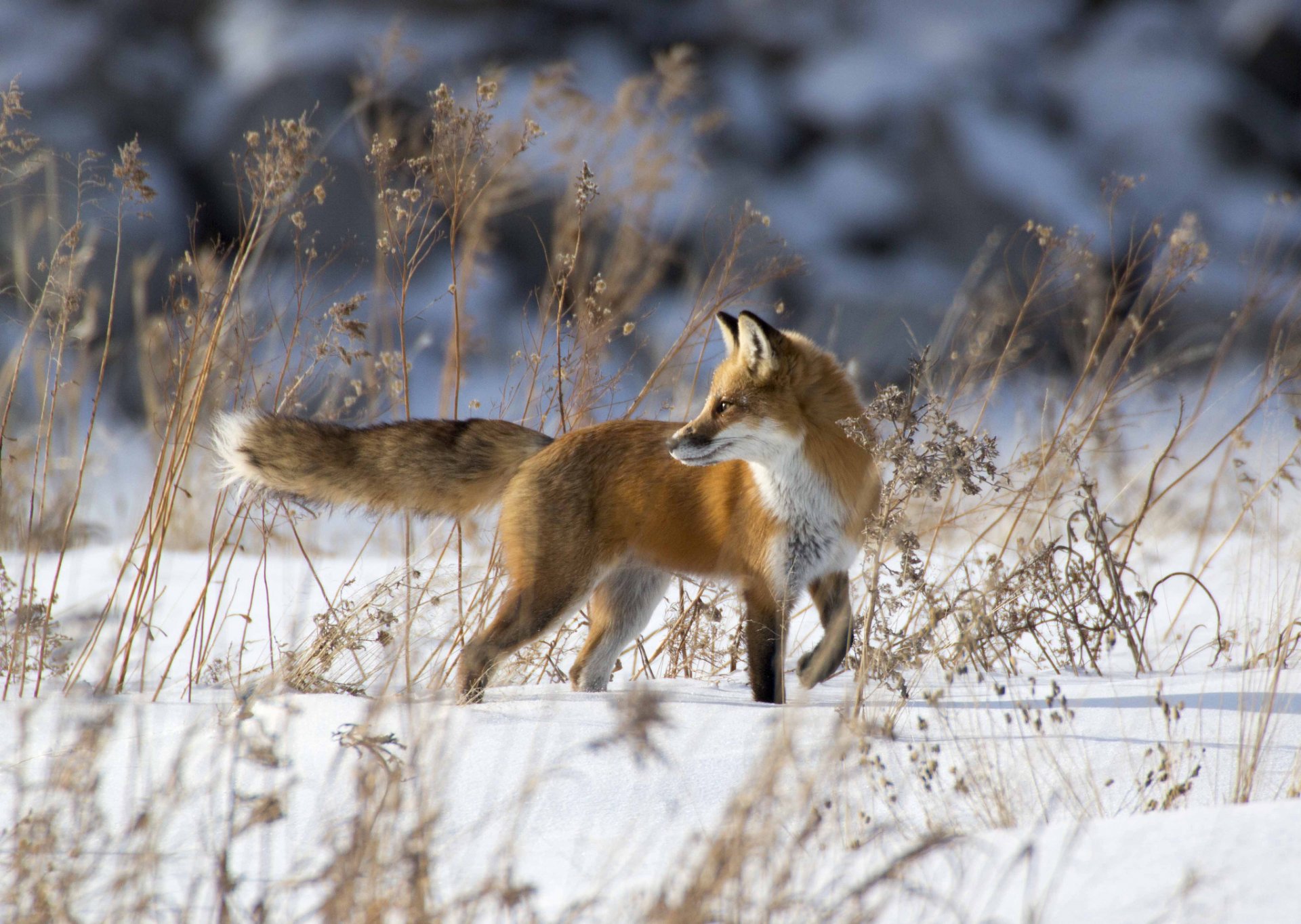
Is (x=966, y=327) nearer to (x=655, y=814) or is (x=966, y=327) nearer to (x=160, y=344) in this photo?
(x=655, y=814)

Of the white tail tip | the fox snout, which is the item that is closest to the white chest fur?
the fox snout

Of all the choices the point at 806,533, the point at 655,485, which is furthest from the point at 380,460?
the point at 806,533

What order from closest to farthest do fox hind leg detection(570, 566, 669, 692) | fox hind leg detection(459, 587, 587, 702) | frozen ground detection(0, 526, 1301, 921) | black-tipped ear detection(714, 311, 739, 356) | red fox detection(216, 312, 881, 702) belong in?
frozen ground detection(0, 526, 1301, 921), fox hind leg detection(459, 587, 587, 702), red fox detection(216, 312, 881, 702), black-tipped ear detection(714, 311, 739, 356), fox hind leg detection(570, 566, 669, 692)

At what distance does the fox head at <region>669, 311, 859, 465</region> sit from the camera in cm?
320

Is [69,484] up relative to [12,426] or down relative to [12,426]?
down

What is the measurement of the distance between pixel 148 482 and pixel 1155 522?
173 inches

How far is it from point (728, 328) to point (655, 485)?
1.79 feet

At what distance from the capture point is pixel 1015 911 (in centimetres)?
132

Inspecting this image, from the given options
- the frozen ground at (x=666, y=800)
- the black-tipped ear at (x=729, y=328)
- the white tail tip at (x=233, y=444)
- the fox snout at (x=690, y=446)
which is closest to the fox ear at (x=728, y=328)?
the black-tipped ear at (x=729, y=328)

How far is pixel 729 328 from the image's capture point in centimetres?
340

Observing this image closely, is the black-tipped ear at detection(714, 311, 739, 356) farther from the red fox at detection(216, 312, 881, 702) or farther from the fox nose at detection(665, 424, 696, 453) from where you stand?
the fox nose at detection(665, 424, 696, 453)

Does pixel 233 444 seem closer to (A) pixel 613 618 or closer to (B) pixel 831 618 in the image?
(A) pixel 613 618

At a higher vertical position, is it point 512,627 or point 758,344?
point 758,344

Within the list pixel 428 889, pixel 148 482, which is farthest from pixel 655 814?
pixel 148 482
